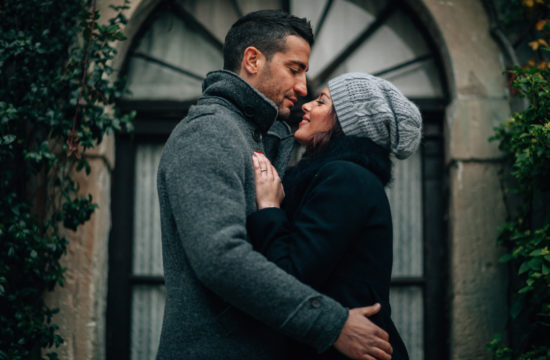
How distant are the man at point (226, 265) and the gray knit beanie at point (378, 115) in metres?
0.27

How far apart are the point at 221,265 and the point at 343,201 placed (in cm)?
44

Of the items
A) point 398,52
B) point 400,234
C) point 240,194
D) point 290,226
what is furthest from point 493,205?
point 240,194

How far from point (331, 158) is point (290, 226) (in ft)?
0.92

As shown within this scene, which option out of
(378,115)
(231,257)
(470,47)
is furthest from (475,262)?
(231,257)

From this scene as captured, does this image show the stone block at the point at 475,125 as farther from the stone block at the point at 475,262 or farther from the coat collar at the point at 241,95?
the coat collar at the point at 241,95

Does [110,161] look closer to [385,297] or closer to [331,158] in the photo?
[331,158]

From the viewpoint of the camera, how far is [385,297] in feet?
5.57

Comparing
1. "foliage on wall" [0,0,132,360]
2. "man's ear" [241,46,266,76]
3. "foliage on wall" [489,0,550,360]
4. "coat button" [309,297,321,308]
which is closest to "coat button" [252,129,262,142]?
"man's ear" [241,46,266,76]

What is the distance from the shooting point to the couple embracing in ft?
4.61

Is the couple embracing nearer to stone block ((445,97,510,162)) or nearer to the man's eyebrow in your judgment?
the man's eyebrow

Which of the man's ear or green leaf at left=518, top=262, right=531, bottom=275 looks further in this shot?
green leaf at left=518, top=262, right=531, bottom=275

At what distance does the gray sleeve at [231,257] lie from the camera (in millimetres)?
1380

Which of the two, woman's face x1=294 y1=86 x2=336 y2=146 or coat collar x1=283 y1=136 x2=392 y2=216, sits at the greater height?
woman's face x1=294 y1=86 x2=336 y2=146

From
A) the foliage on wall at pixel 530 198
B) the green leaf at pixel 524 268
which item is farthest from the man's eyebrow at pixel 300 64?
the green leaf at pixel 524 268
